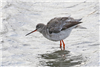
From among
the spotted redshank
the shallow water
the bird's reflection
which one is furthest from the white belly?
the bird's reflection

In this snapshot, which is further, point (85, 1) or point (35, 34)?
point (85, 1)

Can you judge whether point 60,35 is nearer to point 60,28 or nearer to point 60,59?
point 60,28

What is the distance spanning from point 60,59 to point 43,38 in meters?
2.18

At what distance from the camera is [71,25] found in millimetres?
9297

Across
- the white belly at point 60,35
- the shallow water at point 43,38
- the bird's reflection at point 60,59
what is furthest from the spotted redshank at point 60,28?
the bird's reflection at point 60,59

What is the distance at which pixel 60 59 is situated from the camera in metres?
8.46

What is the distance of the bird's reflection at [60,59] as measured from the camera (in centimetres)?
802

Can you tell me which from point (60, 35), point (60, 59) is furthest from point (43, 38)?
point (60, 59)

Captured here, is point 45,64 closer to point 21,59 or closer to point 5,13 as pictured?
point 21,59

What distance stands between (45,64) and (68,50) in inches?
58.5

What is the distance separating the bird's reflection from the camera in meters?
8.02

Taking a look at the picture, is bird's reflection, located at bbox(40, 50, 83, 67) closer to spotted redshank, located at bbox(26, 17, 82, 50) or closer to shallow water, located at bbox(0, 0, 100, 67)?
shallow water, located at bbox(0, 0, 100, 67)

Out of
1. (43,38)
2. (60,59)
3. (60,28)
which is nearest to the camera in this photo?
(60,59)

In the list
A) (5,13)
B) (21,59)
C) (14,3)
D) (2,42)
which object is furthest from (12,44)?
(14,3)
